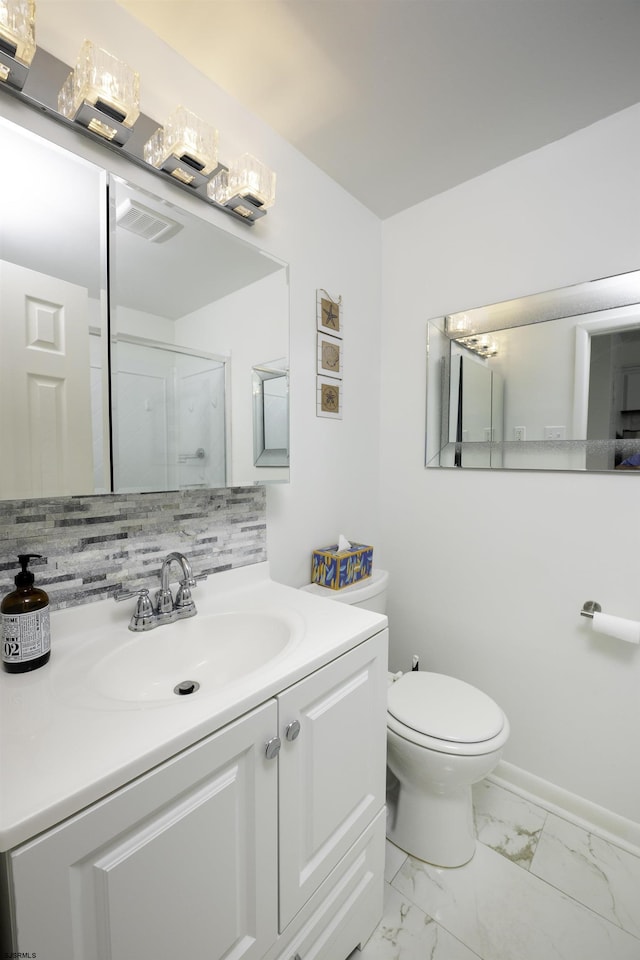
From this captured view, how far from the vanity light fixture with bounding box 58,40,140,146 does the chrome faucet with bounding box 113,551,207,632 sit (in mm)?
974

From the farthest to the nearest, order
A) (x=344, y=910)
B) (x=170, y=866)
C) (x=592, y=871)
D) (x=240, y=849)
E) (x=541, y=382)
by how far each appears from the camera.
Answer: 1. (x=541, y=382)
2. (x=592, y=871)
3. (x=344, y=910)
4. (x=240, y=849)
5. (x=170, y=866)

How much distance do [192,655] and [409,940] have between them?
3.10 feet

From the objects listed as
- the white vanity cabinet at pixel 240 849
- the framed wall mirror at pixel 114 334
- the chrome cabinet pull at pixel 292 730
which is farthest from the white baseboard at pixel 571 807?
the framed wall mirror at pixel 114 334

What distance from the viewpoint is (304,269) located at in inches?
59.1

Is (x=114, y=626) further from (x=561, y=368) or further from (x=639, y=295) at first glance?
(x=639, y=295)

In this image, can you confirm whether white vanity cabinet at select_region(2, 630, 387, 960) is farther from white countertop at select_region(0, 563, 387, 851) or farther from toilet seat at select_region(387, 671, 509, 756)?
toilet seat at select_region(387, 671, 509, 756)

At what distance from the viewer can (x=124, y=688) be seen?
0.86 meters

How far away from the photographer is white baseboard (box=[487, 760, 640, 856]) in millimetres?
1324

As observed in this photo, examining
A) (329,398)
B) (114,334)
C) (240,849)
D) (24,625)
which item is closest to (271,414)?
(329,398)

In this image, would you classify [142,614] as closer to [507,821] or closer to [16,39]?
[16,39]

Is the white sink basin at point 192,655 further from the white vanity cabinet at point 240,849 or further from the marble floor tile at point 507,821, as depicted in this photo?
the marble floor tile at point 507,821

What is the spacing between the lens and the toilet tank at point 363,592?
4.85ft

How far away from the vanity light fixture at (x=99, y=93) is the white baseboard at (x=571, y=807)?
91.2 inches

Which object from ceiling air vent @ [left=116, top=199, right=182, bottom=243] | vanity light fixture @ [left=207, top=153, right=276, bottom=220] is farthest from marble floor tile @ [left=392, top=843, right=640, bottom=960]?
vanity light fixture @ [left=207, top=153, right=276, bottom=220]
